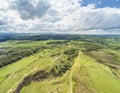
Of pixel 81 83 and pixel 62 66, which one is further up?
pixel 62 66

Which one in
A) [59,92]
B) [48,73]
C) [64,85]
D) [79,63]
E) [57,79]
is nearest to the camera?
[59,92]

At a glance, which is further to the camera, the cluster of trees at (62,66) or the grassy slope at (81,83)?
the cluster of trees at (62,66)

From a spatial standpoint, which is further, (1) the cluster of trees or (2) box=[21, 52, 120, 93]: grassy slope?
(1) the cluster of trees

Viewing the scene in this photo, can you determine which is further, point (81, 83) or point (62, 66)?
point (62, 66)

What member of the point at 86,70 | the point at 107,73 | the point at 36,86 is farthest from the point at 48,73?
the point at 107,73

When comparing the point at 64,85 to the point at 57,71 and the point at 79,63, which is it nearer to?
the point at 57,71

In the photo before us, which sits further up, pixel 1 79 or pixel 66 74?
pixel 66 74

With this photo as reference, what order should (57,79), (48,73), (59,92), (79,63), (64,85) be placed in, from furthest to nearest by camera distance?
(79,63), (48,73), (57,79), (64,85), (59,92)

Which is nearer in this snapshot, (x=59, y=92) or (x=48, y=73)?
(x=59, y=92)
